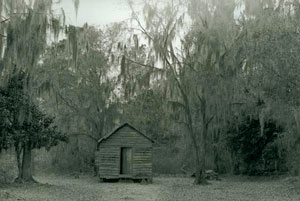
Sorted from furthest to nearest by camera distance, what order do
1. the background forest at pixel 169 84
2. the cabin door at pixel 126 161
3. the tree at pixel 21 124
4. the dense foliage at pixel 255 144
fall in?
the dense foliage at pixel 255 144 → the cabin door at pixel 126 161 → the tree at pixel 21 124 → the background forest at pixel 169 84

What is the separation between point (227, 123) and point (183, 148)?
5.09 metres

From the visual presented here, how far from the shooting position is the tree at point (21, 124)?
21047mm

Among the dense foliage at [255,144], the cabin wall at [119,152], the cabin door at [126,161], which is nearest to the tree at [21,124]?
the cabin wall at [119,152]

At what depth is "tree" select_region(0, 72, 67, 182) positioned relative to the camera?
829 inches

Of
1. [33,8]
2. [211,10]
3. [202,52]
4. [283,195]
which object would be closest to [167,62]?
[202,52]

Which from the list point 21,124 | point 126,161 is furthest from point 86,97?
point 21,124

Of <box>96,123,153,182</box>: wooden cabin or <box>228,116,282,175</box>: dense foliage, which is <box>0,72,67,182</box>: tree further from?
<box>228,116,282,175</box>: dense foliage

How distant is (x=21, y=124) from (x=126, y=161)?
7979 millimetres

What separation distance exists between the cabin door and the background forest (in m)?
3.50

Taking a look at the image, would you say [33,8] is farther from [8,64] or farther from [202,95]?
[202,95]

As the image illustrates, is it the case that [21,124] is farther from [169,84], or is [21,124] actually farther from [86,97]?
[86,97]

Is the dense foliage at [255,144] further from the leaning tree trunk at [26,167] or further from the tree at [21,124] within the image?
the leaning tree trunk at [26,167]

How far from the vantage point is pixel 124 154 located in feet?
91.2

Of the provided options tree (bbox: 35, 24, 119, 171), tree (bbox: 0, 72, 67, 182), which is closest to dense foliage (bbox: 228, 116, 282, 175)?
tree (bbox: 35, 24, 119, 171)
